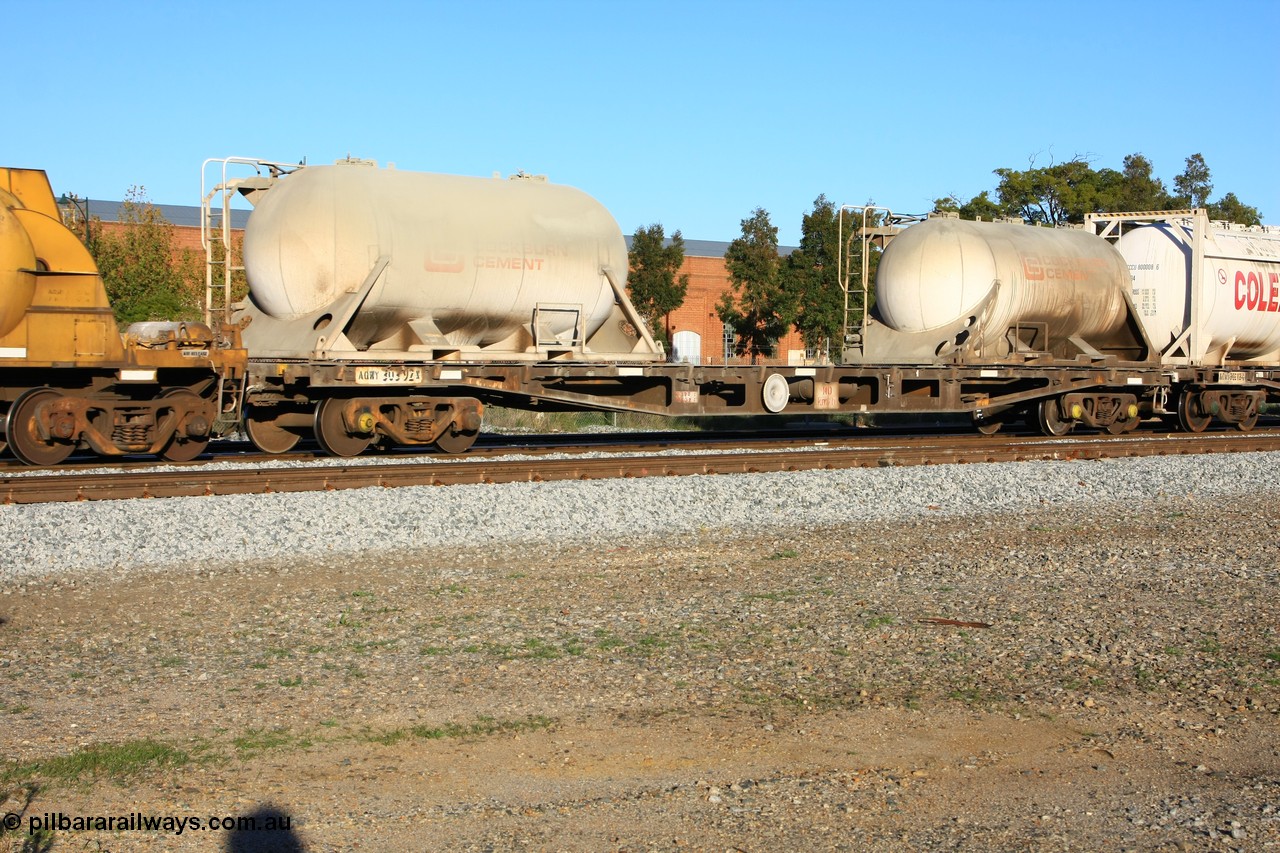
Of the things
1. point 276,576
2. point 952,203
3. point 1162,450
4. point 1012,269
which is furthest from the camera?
point 952,203

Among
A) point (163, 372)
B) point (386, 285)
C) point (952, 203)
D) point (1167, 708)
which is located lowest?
point (1167, 708)

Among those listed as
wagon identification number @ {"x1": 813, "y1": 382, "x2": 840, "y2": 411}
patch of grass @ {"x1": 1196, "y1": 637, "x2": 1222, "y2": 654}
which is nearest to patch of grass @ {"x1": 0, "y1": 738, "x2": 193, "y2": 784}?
patch of grass @ {"x1": 1196, "y1": 637, "x2": 1222, "y2": 654}

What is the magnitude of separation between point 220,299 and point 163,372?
4.86 metres

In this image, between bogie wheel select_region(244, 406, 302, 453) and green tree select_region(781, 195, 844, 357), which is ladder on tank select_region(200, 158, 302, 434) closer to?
bogie wheel select_region(244, 406, 302, 453)

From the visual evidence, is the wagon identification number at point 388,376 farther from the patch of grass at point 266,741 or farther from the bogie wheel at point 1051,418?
the bogie wheel at point 1051,418

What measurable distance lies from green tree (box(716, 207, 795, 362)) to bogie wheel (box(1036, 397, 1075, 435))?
18544 mm

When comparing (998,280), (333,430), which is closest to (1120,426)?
(998,280)

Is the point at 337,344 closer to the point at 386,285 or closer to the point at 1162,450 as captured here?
the point at 386,285

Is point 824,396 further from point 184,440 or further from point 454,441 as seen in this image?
point 184,440

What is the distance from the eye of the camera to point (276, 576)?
29.9 ft

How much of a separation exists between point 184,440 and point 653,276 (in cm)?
2837

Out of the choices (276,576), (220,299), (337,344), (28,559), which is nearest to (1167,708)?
(276,576)

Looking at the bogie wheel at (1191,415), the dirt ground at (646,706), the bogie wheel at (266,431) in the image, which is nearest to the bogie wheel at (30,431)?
the bogie wheel at (266,431)

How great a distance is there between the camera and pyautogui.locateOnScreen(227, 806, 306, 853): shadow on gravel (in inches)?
169
